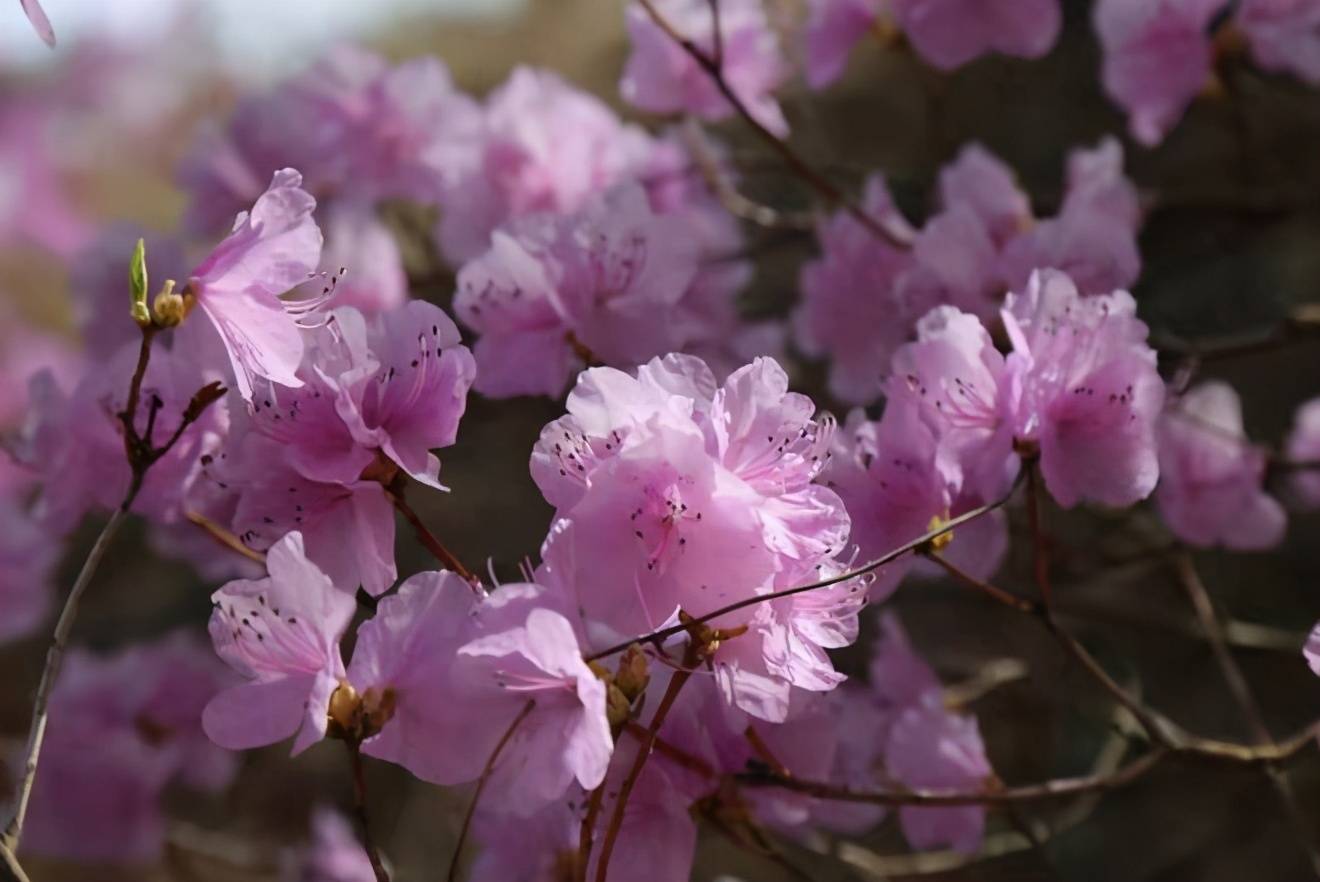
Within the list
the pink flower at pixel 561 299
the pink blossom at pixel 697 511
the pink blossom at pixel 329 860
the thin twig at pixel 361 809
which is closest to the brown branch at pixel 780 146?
the pink flower at pixel 561 299

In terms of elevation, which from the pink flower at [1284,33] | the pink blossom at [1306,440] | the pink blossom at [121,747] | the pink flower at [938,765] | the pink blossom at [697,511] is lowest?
the pink blossom at [121,747]

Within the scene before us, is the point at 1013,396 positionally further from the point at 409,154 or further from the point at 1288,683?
the point at 1288,683

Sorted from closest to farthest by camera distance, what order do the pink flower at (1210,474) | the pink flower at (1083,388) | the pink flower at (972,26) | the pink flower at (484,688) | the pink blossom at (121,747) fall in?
the pink flower at (484,688) < the pink flower at (1083,388) < the pink flower at (1210,474) < the pink flower at (972,26) < the pink blossom at (121,747)

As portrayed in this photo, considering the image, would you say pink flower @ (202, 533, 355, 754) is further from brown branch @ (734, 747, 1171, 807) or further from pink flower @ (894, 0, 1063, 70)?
pink flower @ (894, 0, 1063, 70)

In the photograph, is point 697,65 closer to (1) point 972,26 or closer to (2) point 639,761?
(1) point 972,26

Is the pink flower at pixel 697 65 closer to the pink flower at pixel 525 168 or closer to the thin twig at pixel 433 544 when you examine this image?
the pink flower at pixel 525 168

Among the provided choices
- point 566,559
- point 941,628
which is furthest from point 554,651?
point 941,628
